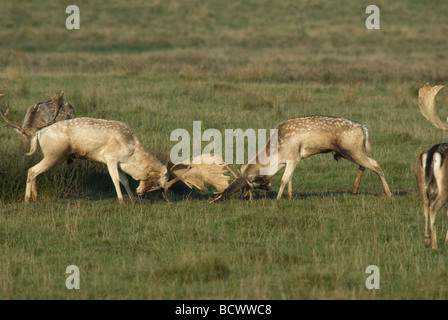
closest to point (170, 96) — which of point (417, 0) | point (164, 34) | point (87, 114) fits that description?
point (87, 114)

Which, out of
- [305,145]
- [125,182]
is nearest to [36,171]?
[125,182]

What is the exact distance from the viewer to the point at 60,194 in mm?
10133

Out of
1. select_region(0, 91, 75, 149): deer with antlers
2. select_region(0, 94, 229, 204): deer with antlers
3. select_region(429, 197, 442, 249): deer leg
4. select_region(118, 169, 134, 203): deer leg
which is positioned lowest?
select_region(429, 197, 442, 249): deer leg

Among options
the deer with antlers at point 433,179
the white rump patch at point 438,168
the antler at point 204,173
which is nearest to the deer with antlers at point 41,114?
the antler at point 204,173

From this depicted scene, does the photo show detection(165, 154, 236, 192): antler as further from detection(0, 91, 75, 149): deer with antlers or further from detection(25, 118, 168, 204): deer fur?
detection(0, 91, 75, 149): deer with antlers

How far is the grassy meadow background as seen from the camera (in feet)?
21.6

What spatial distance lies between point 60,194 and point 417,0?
41.2 meters

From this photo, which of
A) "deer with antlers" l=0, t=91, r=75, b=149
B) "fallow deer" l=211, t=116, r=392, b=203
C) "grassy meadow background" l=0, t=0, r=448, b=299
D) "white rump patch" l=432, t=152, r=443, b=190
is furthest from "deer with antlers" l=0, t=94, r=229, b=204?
"white rump patch" l=432, t=152, r=443, b=190

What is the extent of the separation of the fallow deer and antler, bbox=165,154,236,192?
19 cm

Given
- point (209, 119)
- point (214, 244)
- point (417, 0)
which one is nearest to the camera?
point (214, 244)

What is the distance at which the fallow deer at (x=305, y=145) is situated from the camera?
999 centimetres

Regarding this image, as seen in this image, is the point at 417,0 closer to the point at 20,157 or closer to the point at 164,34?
the point at 164,34
